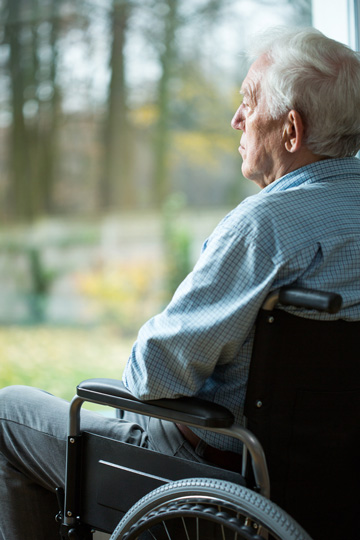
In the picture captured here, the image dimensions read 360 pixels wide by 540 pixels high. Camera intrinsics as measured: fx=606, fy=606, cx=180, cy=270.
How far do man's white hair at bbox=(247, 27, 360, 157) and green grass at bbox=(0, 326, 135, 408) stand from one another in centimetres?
337

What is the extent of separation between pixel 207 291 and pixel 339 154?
42 cm

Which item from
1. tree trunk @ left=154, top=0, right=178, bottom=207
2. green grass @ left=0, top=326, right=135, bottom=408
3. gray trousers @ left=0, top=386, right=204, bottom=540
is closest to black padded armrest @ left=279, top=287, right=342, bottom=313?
gray trousers @ left=0, top=386, right=204, bottom=540

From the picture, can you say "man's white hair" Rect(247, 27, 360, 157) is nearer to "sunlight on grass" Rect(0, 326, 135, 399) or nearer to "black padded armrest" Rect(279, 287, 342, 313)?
"black padded armrest" Rect(279, 287, 342, 313)

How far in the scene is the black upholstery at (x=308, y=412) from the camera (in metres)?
0.99

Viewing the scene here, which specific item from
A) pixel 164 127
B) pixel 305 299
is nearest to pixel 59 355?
pixel 164 127

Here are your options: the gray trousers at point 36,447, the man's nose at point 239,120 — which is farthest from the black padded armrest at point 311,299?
the man's nose at point 239,120

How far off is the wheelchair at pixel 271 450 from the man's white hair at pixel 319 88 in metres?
0.39

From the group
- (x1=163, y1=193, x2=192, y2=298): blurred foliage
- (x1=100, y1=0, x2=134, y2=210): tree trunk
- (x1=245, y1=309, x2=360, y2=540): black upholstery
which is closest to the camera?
(x1=245, y1=309, x2=360, y2=540): black upholstery

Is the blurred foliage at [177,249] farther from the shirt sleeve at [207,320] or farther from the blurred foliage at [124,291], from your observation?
the shirt sleeve at [207,320]

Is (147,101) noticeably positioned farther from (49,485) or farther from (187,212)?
(49,485)

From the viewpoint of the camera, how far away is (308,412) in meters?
1.02

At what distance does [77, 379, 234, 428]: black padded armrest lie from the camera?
97 centimetres

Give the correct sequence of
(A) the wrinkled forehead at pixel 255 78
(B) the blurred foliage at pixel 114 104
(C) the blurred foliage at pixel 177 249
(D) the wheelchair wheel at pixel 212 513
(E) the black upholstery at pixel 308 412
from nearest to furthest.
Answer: (D) the wheelchair wheel at pixel 212 513 < (E) the black upholstery at pixel 308 412 < (A) the wrinkled forehead at pixel 255 78 < (B) the blurred foliage at pixel 114 104 < (C) the blurred foliage at pixel 177 249

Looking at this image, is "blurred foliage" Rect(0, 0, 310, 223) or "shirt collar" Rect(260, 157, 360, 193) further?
"blurred foliage" Rect(0, 0, 310, 223)
